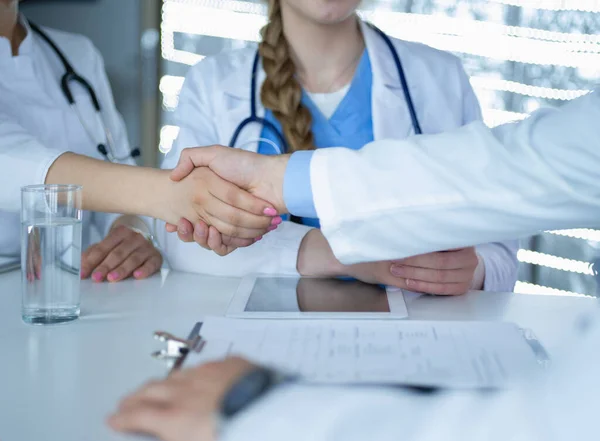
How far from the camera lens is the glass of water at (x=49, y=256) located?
38.1 inches

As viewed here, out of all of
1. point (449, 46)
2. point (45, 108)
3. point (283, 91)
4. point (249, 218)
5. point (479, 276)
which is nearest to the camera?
point (249, 218)

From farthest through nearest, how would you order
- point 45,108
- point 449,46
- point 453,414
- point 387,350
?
point 449,46
point 45,108
point 387,350
point 453,414

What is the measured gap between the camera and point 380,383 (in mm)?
704

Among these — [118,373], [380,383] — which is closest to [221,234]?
[118,373]

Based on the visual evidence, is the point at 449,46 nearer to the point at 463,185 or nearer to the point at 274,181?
the point at 274,181

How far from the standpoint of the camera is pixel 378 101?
4.90 ft

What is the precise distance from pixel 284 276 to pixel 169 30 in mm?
1749

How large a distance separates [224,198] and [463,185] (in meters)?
0.44

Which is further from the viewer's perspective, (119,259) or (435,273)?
(119,259)

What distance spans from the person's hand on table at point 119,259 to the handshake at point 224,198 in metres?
0.06

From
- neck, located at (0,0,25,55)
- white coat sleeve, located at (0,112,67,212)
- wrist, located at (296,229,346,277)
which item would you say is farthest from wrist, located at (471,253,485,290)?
neck, located at (0,0,25,55)

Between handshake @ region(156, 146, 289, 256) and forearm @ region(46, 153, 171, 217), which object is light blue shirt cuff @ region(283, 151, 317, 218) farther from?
forearm @ region(46, 153, 171, 217)

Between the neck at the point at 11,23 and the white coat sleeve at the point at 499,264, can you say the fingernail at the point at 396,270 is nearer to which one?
the white coat sleeve at the point at 499,264

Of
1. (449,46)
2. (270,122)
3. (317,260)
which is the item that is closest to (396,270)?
(317,260)
